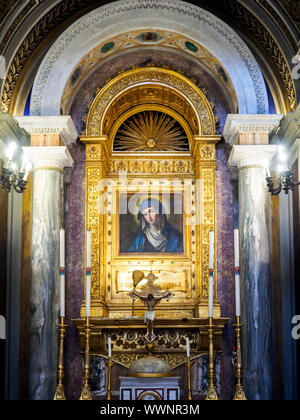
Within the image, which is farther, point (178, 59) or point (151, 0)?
point (178, 59)

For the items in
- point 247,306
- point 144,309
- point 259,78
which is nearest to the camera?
point 247,306

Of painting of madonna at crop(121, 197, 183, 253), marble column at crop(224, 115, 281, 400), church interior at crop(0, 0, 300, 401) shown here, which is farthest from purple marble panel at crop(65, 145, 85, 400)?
marble column at crop(224, 115, 281, 400)

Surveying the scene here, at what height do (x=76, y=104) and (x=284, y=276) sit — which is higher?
(x=76, y=104)

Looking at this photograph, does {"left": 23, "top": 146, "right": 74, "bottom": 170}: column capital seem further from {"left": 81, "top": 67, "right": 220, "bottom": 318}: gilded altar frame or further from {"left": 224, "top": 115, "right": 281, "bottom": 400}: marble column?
{"left": 224, "top": 115, "right": 281, "bottom": 400}: marble column

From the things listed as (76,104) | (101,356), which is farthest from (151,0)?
(101,356)

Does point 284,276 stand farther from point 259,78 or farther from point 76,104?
point 76,104

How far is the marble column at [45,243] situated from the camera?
31.6ft

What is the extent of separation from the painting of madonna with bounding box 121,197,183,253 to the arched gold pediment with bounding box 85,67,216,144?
148 cm

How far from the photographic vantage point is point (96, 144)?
1158 cm

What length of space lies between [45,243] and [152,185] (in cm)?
270

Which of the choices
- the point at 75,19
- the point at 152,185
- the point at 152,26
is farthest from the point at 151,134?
the point at 75,19

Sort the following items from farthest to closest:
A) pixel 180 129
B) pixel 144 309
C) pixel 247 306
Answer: pixel 180 129 → pixel 144 309 → pixel 247 306

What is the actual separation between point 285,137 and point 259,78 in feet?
3.37

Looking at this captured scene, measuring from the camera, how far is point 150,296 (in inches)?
397
